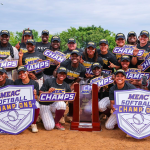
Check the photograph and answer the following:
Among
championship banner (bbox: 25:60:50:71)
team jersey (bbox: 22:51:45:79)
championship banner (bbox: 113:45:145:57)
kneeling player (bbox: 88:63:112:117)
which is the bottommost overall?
kneeling player (bbox: 88:63:112:117)

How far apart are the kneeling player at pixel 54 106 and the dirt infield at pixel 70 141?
0.25 meters

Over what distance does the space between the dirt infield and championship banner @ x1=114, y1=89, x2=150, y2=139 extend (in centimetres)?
24

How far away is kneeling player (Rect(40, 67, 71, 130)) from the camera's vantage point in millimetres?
6695

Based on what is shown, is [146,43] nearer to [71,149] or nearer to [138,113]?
[138,113]

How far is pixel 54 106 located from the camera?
6.82 m

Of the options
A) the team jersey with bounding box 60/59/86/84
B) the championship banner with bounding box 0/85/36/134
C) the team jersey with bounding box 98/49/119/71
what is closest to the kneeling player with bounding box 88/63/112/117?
the team jersey with bounding box 60/59/86/84

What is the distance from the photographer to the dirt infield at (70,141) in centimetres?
542

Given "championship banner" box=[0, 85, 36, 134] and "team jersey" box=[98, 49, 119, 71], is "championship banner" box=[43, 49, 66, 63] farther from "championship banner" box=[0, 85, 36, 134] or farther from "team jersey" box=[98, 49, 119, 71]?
"championship banner" box=[0, 85, 36, 134]

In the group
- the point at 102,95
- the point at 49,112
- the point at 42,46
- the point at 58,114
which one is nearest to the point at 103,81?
the point at 102,95

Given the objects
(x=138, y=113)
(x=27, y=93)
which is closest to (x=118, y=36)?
(x=138, y=113)

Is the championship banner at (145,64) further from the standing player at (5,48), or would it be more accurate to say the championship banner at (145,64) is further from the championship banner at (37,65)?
the standing player at (5,48)

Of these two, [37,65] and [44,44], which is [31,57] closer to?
[37,65]

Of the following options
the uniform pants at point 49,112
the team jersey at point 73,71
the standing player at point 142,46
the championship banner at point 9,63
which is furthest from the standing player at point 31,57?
the standing player at point 142,46

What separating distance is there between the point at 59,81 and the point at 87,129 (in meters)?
1.53
